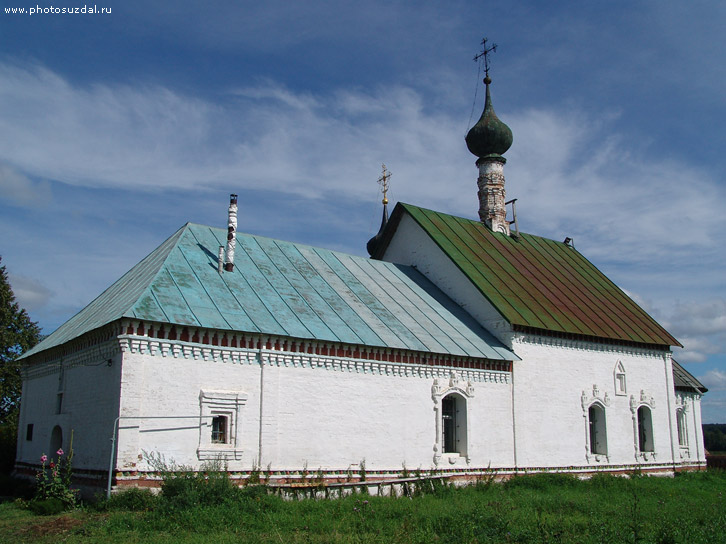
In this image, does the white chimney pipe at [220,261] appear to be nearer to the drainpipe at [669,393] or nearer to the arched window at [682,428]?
the drainpipe at [669,393]

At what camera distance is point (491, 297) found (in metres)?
19.0

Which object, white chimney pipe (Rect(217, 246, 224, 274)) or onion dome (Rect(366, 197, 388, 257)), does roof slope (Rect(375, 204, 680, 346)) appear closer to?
onion dome (Rect(366, 197, 388, 257))

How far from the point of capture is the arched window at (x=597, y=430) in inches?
794

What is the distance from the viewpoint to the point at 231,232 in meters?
16.0

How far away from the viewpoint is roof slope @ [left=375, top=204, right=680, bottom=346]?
64.3ft

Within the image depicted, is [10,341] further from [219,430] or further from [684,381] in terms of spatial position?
[684,381]

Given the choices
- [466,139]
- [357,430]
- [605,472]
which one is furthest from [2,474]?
[466,139]

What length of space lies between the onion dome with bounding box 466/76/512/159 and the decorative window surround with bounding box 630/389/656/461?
31.2ft

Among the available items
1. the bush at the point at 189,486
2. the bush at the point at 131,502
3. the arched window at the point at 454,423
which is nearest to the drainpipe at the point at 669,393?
the arched window at the point at 454,423

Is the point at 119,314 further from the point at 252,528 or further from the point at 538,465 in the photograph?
the point at 538,465

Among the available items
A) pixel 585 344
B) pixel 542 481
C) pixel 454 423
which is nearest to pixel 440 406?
pixel 454 423

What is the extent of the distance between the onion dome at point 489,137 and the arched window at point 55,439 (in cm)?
1664

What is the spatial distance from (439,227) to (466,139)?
16.8 feet

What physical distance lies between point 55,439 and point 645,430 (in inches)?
661
